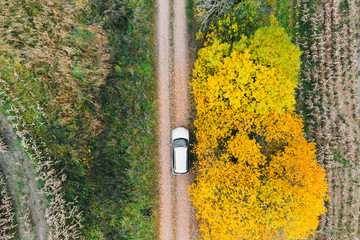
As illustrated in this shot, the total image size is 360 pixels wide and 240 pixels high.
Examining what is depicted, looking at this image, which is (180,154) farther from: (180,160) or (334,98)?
(334,98)

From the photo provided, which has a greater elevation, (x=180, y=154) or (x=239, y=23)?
(x=239, y=23)

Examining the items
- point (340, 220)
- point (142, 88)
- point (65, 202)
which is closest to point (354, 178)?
point (340, 220)

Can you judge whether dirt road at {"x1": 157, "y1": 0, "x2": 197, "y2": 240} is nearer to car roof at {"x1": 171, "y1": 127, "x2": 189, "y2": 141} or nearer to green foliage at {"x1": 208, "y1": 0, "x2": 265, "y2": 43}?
car roof at {"x1": 171, "y1": 127, "x2": 189, "y2": 141}

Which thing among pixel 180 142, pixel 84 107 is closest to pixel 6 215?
pixel 84 107

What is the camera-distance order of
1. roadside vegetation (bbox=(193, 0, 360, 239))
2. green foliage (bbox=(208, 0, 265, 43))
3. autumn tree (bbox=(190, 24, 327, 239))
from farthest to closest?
roadside vegetation (bbox=(193, 0, 360, 239))
green foliage (bbox=(208, 0, 265, 43))
autumn tree (bbox=(190, 24, 327, 239))

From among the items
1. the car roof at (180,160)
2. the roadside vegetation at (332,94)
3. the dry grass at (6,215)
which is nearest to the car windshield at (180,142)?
the car roof at (180,160)

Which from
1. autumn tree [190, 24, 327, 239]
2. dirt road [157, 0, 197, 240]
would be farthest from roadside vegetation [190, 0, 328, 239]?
dirt road [157, 0, 197, 240]

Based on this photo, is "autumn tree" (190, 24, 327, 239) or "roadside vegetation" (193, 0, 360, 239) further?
"roadside vegetation" (193, 0, 360, 239)
